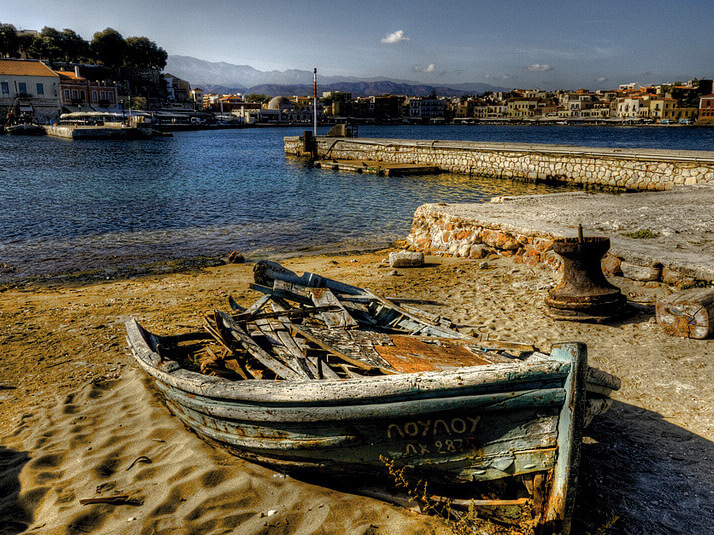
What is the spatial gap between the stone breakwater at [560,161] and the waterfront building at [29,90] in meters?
68.8

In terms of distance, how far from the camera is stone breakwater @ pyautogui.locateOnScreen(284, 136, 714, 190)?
19312mm

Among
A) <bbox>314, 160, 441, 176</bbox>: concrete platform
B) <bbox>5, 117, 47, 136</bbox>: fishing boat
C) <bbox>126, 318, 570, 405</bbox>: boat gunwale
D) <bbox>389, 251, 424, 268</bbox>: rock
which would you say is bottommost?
<bbox>389, 251, 424, 268</bbox>: rock

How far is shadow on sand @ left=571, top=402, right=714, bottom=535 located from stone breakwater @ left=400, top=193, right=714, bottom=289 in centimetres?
334

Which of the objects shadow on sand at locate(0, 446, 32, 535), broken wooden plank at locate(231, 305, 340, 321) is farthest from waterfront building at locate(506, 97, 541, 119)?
shadow on sand at locate(0, 446, 32, 535)

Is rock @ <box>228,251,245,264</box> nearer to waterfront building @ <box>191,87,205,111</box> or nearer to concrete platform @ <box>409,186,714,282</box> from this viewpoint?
concrete platform @ <box>409,186,714,282</box>

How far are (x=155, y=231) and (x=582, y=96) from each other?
183 m

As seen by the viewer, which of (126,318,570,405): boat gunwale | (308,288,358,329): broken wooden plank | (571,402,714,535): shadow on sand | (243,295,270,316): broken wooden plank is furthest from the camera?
(243,295,270,316): broken wooden plank

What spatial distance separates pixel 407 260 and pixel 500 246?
173 centimetres

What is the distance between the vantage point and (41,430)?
432cm

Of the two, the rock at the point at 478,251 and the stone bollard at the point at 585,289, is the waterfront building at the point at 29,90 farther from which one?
the stone bollard at the point at 585,289

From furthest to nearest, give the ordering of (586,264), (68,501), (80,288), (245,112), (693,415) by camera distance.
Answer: (245,112), (80,288), (586,264), (693,415), (68,501)

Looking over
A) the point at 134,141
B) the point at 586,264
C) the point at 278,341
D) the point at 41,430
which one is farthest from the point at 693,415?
the point at 134,141

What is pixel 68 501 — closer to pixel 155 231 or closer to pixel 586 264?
pixel 586 264

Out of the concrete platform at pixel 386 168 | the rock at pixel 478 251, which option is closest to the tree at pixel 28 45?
the concrete platform at pixel 386 168
